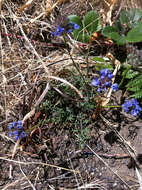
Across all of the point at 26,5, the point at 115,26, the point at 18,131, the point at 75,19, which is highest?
the point at 26,5

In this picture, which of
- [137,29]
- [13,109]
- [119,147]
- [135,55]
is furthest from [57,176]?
[137,29]

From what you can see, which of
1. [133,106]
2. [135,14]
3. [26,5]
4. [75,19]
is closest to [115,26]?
[135,14]

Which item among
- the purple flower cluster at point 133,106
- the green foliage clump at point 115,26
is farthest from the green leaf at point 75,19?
the purple flower cluster at point 133,106

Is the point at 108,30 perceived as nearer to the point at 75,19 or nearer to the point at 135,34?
the point at 135,34

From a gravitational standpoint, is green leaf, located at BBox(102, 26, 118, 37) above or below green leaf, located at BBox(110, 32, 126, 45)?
above

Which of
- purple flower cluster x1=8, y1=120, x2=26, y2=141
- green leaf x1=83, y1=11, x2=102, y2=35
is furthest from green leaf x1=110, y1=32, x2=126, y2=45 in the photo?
purple flower cluster x1=8, y1=120, x2=26, y2=141

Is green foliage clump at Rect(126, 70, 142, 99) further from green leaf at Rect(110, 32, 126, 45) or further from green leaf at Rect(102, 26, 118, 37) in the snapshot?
green leaf at Rect(102, 26, 118, 37)

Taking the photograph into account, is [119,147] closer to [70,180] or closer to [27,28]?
[70,180]

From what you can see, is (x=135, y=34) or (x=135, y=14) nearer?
(x=135, y=34)
